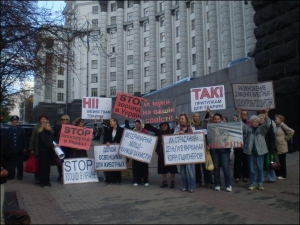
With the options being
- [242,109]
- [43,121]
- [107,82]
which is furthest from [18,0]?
[107,82]

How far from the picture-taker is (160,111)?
33.6 ft

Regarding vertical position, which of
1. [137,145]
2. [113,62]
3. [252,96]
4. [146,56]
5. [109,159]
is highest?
[146,56]

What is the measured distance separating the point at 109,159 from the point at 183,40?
47.0 m

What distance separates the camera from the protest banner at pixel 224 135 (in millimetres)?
8287

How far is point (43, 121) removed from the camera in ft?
31.6

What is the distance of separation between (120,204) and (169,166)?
6.67 feet

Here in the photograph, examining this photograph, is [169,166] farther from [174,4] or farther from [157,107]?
[174,4]

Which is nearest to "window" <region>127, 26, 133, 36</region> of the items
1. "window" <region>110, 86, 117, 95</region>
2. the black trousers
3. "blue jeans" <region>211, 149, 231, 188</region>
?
"window" <region>110, 86, 117, 95</region>

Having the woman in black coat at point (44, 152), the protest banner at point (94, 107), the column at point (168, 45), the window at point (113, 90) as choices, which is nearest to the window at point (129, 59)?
the window at point (113, 90)

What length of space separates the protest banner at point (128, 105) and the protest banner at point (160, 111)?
1.78ft

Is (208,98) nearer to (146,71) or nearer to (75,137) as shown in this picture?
(75,137)

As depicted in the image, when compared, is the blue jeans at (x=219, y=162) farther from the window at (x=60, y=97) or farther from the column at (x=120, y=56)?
the window at (x=60, y=97)

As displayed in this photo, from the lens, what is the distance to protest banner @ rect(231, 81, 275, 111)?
9.91 m

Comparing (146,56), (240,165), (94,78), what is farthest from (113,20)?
(240,165)
